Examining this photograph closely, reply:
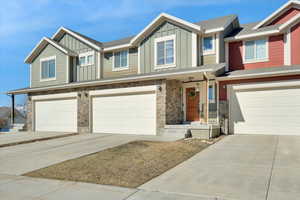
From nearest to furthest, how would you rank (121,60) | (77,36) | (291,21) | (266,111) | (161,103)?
(266,111)
(161,103)
(291,21)
(121,60)
(77,36)

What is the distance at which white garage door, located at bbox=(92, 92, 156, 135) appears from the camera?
481 inches

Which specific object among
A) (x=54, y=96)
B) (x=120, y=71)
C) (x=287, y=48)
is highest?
(x=287, y=48)

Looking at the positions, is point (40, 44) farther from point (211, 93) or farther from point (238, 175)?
point (238, 175)

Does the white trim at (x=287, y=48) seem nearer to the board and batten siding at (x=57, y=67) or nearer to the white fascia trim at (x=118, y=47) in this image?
the white fascia trim at (x=118, y=47)

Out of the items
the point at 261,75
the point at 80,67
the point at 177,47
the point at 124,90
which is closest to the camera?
the point at 261,75

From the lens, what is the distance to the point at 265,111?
1087cm

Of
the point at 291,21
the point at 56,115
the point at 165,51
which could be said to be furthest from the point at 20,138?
the point at 291,21

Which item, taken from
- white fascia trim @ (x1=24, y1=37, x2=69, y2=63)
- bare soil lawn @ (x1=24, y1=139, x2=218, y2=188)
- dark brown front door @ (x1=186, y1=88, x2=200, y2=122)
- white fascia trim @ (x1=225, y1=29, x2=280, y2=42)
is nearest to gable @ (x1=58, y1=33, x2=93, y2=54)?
white fascia trim @ (x1=24, y1=37, x2=69, y2=63)

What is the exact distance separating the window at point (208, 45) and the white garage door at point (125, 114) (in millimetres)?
4152

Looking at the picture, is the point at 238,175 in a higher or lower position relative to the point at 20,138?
higher

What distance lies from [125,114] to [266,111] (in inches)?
294

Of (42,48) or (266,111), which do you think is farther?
(42,48)

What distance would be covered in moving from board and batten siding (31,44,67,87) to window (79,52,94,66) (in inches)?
47.3

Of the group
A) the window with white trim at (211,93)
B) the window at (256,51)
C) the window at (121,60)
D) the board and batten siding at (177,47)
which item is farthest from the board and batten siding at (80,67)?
the window at (256,51)
